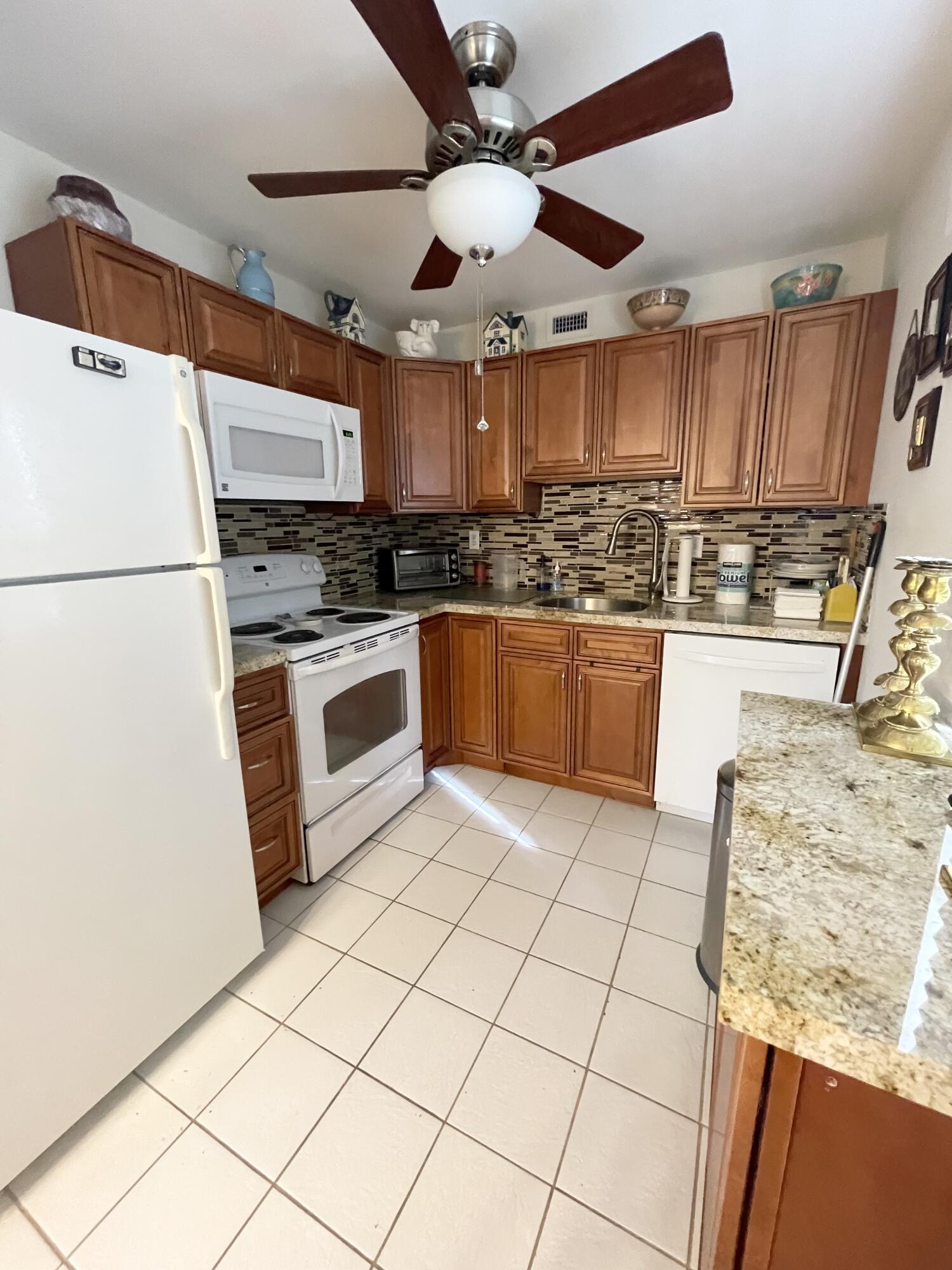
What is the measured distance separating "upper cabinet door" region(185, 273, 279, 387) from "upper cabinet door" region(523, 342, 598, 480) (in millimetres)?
1215

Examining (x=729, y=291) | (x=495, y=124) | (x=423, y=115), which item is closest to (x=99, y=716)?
(x=495, y=124)

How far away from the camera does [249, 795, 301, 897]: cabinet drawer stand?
168 cm

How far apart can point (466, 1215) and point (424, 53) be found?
7.28ft

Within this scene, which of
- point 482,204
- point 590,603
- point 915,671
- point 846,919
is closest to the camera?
point 846,919

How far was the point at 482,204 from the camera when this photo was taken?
117 cm

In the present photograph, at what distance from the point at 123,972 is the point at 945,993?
1508 millimetres

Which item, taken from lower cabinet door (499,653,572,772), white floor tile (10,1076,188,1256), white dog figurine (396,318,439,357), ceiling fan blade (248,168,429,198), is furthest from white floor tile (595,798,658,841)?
white dog figurine (396,318,439,357)

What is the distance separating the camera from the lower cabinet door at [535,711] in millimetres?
2469

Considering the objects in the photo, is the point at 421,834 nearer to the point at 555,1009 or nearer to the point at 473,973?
the point at 473,973

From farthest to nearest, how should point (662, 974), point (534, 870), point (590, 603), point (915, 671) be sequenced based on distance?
point (590, 603), point (534, 870), point (662, 974), point (915, 671)

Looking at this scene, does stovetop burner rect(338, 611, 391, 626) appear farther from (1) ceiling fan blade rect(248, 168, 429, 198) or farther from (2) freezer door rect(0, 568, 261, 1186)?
(1) ceiling fan blade rect(248, 168, 429, 198)

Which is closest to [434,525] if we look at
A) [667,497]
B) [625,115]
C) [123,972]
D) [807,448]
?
[667,497]

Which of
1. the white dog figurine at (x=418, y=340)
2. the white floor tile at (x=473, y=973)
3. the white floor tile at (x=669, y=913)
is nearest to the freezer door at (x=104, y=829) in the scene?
the white floor tile at (x=473, y=973)

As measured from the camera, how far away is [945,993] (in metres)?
0.46
